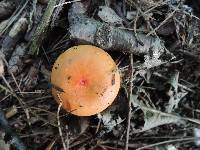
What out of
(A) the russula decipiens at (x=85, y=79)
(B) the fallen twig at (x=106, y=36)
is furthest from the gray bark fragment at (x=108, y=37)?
(A) the russula decipiens at (x=85, y=79)

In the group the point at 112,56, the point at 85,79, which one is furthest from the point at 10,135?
the point at 112,56

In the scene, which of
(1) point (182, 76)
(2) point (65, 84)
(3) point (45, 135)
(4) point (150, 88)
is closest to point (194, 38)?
(1) point (182, 76)

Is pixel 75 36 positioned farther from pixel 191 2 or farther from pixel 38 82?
pixel 191 2

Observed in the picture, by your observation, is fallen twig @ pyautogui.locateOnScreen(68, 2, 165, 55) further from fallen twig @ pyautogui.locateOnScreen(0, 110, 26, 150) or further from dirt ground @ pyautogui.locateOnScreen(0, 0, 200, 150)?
fallen twig @ pyautogui.locateOnScreen(0, 110, 26, 150)

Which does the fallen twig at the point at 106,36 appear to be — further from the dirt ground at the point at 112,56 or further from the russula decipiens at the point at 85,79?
the russula decipiens at the point at 85,79

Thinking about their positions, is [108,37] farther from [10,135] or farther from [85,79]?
[10,135]

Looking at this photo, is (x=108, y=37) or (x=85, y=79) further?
(x=108, y=37)
